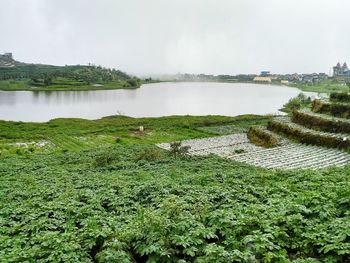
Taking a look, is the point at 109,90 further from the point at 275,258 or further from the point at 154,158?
the point at 275,258

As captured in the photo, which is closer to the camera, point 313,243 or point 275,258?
point 275,258

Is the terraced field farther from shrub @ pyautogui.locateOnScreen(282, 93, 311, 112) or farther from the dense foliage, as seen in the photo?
shrub @ pyautogui.locateOnScreen(282, 93, 311, 112)

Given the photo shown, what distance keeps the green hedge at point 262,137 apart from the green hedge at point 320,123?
375cm

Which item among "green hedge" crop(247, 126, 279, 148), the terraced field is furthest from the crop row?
"green hedge" crop(247, 126, 279, 148)

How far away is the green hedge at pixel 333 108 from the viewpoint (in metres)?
36.0

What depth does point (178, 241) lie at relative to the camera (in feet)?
23.6

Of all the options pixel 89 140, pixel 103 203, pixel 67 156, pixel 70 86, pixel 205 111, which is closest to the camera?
pixel 103 203

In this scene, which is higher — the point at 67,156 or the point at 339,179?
the point at 339,179

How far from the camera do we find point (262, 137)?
40.2 metres

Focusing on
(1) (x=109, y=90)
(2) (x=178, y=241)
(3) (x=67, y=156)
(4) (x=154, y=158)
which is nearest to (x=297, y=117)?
(4) (x=154, y=158)

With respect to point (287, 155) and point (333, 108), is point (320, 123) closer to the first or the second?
point (333, 108)

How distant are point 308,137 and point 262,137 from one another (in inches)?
303

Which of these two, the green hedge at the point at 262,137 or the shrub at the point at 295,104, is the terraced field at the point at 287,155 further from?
the shrub at the point at 295,104

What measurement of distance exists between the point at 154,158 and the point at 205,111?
70.2 m
